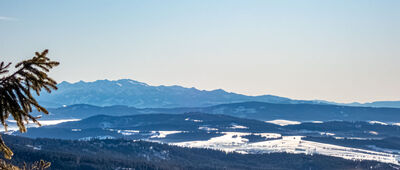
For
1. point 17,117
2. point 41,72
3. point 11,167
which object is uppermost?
point 41,72

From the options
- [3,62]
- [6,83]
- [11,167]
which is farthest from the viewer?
[11,167]

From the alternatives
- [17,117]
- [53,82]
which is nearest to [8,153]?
[17,117]

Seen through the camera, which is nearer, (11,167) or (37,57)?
(37,57)

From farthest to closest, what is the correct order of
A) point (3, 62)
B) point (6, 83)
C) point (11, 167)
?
point (11, 167) < point (6, 83) < point (3, 62)

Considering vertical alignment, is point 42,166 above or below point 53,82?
below

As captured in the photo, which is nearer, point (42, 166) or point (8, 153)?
point (8, 153)

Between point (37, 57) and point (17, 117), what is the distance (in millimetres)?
2946

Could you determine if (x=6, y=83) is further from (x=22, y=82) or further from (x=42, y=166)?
(x=42, y=166)

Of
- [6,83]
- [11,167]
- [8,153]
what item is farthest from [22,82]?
[11,167]

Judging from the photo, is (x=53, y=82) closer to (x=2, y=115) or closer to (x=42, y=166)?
(x=2, y=115)

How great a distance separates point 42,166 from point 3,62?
7.61 meters

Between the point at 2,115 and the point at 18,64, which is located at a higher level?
the point at 18,64

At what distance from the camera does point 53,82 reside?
82.2ft

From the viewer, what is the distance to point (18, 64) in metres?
23.6
